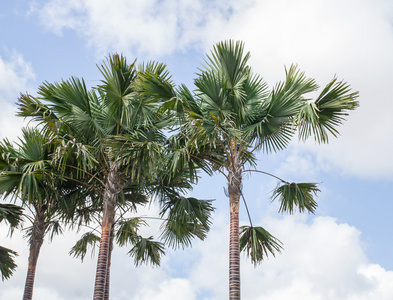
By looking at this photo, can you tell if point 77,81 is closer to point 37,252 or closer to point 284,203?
point 37,252

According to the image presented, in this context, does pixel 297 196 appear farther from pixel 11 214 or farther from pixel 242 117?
pixel 11 214

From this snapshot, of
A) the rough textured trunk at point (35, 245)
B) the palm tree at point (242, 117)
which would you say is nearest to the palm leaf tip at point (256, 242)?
the palm tree at point (242, 117)

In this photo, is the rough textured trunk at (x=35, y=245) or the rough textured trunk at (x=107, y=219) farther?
the rough textured trunk at (x=35, y=245)

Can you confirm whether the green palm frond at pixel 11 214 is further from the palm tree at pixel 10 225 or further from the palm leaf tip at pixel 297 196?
the palm leaf tip at pixel 297 196

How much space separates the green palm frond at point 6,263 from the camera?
13859 mm

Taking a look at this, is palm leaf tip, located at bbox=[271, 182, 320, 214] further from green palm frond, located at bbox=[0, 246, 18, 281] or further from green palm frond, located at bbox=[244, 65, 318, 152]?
green palm frond, located at bbox=[0, 246, 18, 281]

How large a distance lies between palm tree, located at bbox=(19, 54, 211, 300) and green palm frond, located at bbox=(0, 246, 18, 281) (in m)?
3.33

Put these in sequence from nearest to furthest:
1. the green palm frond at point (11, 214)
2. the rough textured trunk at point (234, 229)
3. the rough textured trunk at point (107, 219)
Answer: the rough textured trunk at point (234, 229), the rough textured trunk at point (107, 219), the green palm frond at point (11, 214)

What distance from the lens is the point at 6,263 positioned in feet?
45.9

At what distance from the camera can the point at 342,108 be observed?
33.5ft

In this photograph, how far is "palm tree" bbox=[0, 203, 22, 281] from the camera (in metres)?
13.3

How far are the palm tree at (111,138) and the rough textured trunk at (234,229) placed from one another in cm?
172

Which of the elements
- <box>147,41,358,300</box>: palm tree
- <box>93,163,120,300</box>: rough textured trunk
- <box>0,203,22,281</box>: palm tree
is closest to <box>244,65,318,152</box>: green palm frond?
<box>147,41,358,300</box>: palm tree

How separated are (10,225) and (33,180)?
3.24 meters
